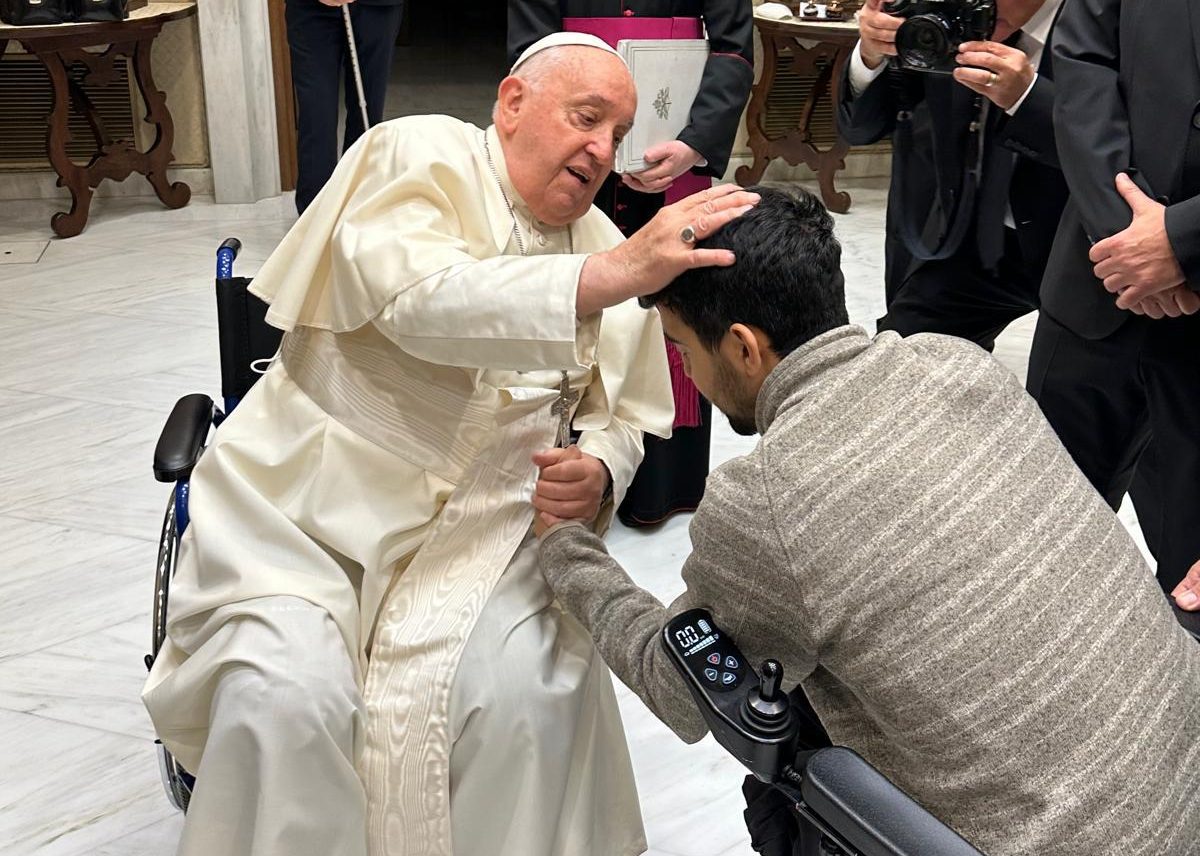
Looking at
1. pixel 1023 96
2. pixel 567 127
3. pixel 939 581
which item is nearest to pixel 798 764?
pixel 939 581

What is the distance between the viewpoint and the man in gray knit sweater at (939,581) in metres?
1.38

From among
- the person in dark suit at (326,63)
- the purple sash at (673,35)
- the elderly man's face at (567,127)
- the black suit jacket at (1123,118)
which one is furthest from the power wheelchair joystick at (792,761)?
the person in dark suit at (326,63)

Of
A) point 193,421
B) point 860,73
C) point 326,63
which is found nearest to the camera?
point 193,421

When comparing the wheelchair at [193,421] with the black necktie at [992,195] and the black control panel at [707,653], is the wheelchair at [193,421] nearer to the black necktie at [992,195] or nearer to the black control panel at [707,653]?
the black control panel at [707,653]

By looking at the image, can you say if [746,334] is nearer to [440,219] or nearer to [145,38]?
[440,219]

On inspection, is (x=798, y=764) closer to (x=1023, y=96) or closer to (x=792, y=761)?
(x=792, y=761)

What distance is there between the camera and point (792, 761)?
4.81ft

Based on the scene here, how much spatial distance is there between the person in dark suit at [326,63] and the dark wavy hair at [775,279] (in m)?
3.63

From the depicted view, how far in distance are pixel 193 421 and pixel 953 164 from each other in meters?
1.77

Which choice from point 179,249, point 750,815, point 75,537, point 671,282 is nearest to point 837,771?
point 750,815

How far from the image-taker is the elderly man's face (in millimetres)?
2035

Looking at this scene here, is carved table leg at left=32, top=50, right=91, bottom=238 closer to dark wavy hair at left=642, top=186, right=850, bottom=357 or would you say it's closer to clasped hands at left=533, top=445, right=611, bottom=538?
clasped hands at left=533, top=445, right=611, bottom=538

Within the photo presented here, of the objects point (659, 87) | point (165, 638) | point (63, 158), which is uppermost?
point (659, 87)

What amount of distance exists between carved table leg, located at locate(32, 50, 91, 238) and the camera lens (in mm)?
4002
